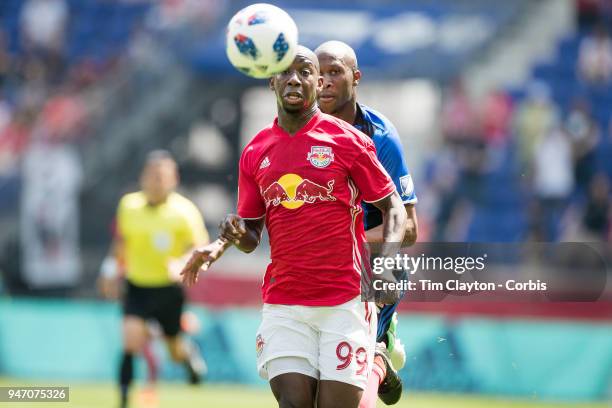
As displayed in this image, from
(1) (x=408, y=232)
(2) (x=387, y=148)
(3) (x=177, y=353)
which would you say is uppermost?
(2) (x=387, y=148)

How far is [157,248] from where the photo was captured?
46.6ft

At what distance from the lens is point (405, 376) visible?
49.6 feet

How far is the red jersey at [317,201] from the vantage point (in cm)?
704

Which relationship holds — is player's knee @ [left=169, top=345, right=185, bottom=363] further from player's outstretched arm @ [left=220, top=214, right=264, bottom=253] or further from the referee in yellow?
player's outstretched arm @ [left=220, top=214, right=264, bottom=253]

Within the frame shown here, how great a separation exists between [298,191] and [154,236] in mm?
7451

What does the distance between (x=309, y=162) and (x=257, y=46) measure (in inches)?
30.1

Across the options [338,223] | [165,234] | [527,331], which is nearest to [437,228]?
[527,331]

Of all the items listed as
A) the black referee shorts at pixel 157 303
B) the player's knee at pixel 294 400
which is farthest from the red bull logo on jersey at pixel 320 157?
the black referee shorts at pixel 157 303

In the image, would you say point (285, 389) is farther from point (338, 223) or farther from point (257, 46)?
point (257, 46)

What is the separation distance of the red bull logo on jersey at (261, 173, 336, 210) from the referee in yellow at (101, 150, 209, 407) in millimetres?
7089

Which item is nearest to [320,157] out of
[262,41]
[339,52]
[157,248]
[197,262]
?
[262,41]

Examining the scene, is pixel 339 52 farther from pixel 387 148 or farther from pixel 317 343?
pixel 317 343

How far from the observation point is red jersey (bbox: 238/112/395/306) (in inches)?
277

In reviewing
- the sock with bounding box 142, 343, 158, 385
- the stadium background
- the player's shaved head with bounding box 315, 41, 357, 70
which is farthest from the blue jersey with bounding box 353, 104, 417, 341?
the sock with bounding box 142, 343, 158, 385
